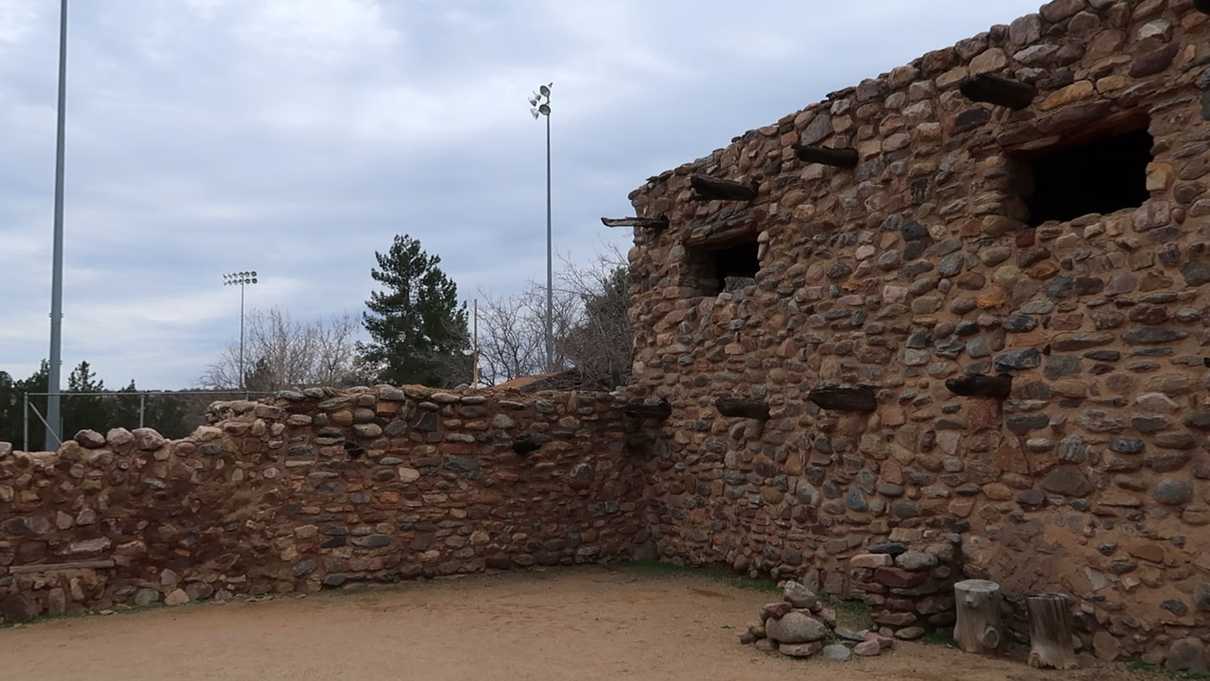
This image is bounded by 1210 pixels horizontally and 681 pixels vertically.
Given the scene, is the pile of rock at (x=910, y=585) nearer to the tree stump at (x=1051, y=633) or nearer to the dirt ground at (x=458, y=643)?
the dirt ground at (x=458, y=643)

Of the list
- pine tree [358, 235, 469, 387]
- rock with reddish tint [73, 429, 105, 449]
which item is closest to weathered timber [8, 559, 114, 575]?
rock with reddish tint [73, 429, 105, 449]

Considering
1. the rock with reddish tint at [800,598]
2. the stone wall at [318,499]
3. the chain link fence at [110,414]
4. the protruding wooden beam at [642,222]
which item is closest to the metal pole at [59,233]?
the chain link fence at [110,414]

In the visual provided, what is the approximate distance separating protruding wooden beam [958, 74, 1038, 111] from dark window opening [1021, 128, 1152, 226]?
38cm

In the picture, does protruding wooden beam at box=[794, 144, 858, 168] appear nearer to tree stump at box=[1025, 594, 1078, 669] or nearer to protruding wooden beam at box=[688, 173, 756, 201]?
protruding wooden beam at box=[688, 173, 756, 201]

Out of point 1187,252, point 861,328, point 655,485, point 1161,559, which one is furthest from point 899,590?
point 655,485

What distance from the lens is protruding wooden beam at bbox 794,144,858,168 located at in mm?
7168

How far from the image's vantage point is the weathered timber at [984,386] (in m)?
5.88

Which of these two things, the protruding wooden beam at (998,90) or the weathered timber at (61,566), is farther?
the weathered timber at (61,566)

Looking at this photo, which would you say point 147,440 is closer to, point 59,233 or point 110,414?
point 59,233

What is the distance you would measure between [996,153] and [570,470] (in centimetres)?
507

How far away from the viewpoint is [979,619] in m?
5.55

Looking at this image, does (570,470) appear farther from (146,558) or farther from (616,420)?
(146,558)

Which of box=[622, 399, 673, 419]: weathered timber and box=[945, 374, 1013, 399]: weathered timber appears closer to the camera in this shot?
box=[945, 374, 1013, 399]: weathered timber

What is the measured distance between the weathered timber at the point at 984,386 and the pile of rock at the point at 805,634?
1636 mm
